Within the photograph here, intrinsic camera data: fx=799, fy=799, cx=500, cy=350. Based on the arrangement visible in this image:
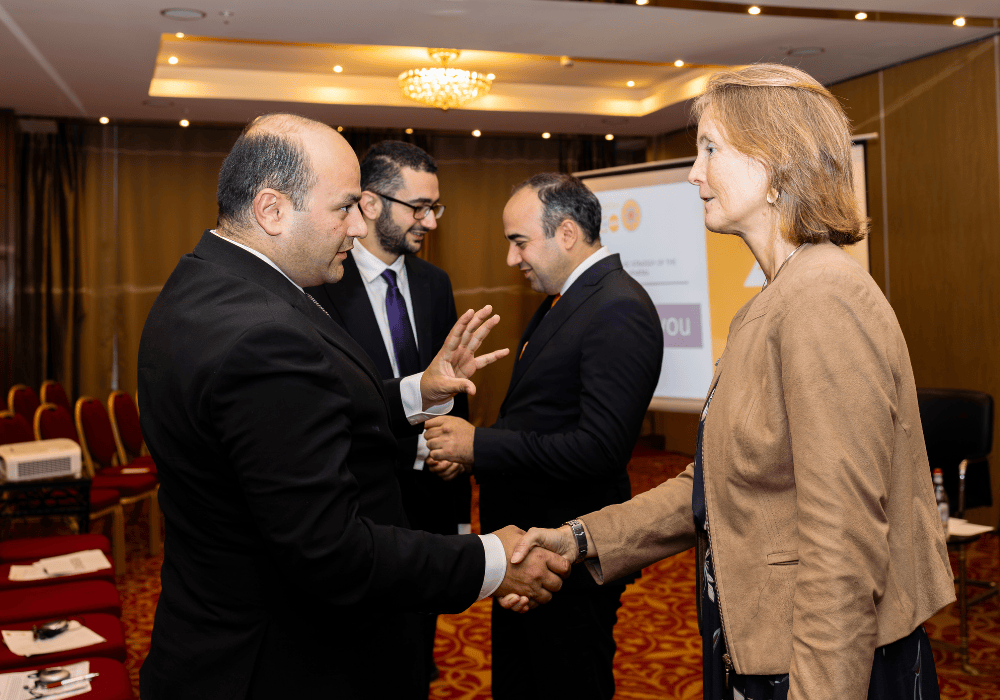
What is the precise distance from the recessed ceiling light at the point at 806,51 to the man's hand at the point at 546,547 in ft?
17.7

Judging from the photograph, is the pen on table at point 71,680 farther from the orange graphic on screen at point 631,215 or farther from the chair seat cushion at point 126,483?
the orange graphic on screen at point 631,215

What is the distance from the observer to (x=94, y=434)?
5801 mm

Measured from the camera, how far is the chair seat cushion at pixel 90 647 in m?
2.52

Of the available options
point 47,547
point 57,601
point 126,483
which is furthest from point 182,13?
point 57,601

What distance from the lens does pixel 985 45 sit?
583 centimetres

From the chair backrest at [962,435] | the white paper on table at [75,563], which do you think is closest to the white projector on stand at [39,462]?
the white paper on table at [75,563]

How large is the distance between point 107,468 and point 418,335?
423 centimetres

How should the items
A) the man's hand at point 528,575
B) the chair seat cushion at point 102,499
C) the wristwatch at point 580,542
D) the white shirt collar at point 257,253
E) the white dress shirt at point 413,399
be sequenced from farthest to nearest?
the chair seat cushion at point 102,499 < the wristwatch at point 580,542 < the man's hand at point 528,575 < the white dress shirt at point 413,399 < the white shirt collar at point 257,253

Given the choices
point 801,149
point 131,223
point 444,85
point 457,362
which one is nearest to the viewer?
point 801,149

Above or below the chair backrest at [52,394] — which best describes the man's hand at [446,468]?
below

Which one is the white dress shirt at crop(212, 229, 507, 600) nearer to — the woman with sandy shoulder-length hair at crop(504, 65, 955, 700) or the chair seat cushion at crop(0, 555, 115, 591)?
the woman with sandy shoulder-length hair at crop(504, 65, 955, 700)

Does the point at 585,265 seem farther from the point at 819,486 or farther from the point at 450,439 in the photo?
the point at 819,486

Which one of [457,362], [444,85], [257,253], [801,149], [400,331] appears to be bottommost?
[457,362]

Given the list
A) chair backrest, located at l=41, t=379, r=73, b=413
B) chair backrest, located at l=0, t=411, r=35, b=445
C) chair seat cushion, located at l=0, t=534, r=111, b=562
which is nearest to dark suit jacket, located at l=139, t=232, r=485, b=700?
chair seat cushion, located at l=0, t=534, r=111, b=562
